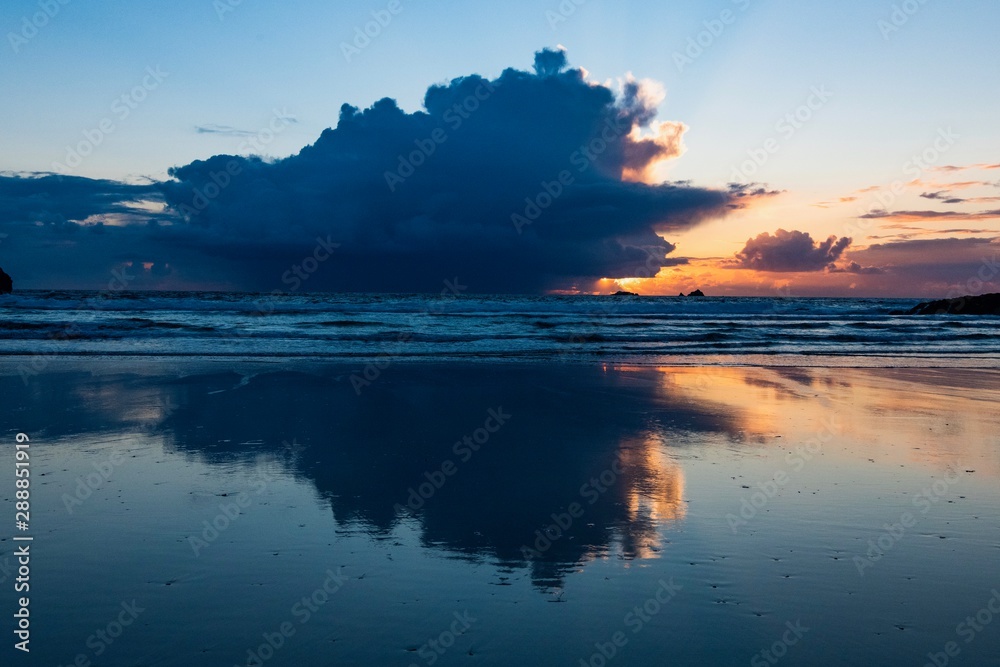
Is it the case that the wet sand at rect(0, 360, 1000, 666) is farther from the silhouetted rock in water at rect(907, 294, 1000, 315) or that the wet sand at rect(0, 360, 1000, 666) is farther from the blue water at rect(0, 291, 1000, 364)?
the silhouetted rock in water at rect(907, 294, 1000, 315)

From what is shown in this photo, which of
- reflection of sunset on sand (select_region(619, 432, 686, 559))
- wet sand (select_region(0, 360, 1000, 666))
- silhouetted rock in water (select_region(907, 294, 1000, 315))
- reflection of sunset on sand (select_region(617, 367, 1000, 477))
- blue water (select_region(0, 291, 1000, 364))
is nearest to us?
wet sand (select_region(0, 360, 1000, 666))

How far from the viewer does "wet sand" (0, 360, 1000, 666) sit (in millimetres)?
3801

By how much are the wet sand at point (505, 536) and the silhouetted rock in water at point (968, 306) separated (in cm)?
Answer: 5269

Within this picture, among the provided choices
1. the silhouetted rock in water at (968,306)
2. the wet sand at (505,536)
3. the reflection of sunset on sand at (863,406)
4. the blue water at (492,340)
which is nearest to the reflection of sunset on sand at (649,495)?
the wet sand at (505,536)

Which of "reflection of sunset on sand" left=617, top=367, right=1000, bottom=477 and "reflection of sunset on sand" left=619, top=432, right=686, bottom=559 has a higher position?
"reflection of sunset on sand" left=617, top=367, right=1000, bottom=477

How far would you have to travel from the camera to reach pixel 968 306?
54219 millimetres

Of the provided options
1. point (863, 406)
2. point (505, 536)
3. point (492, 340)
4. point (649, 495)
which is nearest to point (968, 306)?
point (492, 340)

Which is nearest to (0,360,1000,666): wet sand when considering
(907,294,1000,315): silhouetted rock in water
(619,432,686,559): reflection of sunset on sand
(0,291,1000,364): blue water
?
(619,432,686,559): reflection of sunset on sand

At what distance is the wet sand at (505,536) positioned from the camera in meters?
3.80

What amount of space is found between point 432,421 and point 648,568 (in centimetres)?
612

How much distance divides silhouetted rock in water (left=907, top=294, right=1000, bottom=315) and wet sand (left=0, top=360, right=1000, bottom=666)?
2074 inches

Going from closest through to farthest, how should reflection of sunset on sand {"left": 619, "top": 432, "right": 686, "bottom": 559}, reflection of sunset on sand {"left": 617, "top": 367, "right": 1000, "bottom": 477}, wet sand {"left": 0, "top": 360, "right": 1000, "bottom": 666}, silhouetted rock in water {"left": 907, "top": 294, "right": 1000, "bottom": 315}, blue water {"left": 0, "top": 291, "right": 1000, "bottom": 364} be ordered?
1. wet sand {"left": 0, "top": 360, "right": 1000, "bottom": 666}
2. reflection of sunset on sand {"left": 619, "top": 432, "right": 686, "bottom": 559}
3. reflection of sunset on sand {"left": 617, "top": 367, "right": 1000, "bottom": 477}
4. blue water {"left": 0, "top": 291, "right": 1000, "bottom": 364}
5. silhouetted rock in water {"left": 907, "top": 294, "right": 1000, "bottom": 315}

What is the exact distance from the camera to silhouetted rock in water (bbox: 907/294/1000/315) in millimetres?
53172

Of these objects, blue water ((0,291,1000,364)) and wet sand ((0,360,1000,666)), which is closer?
wet sand ((0,360,1000,666))
